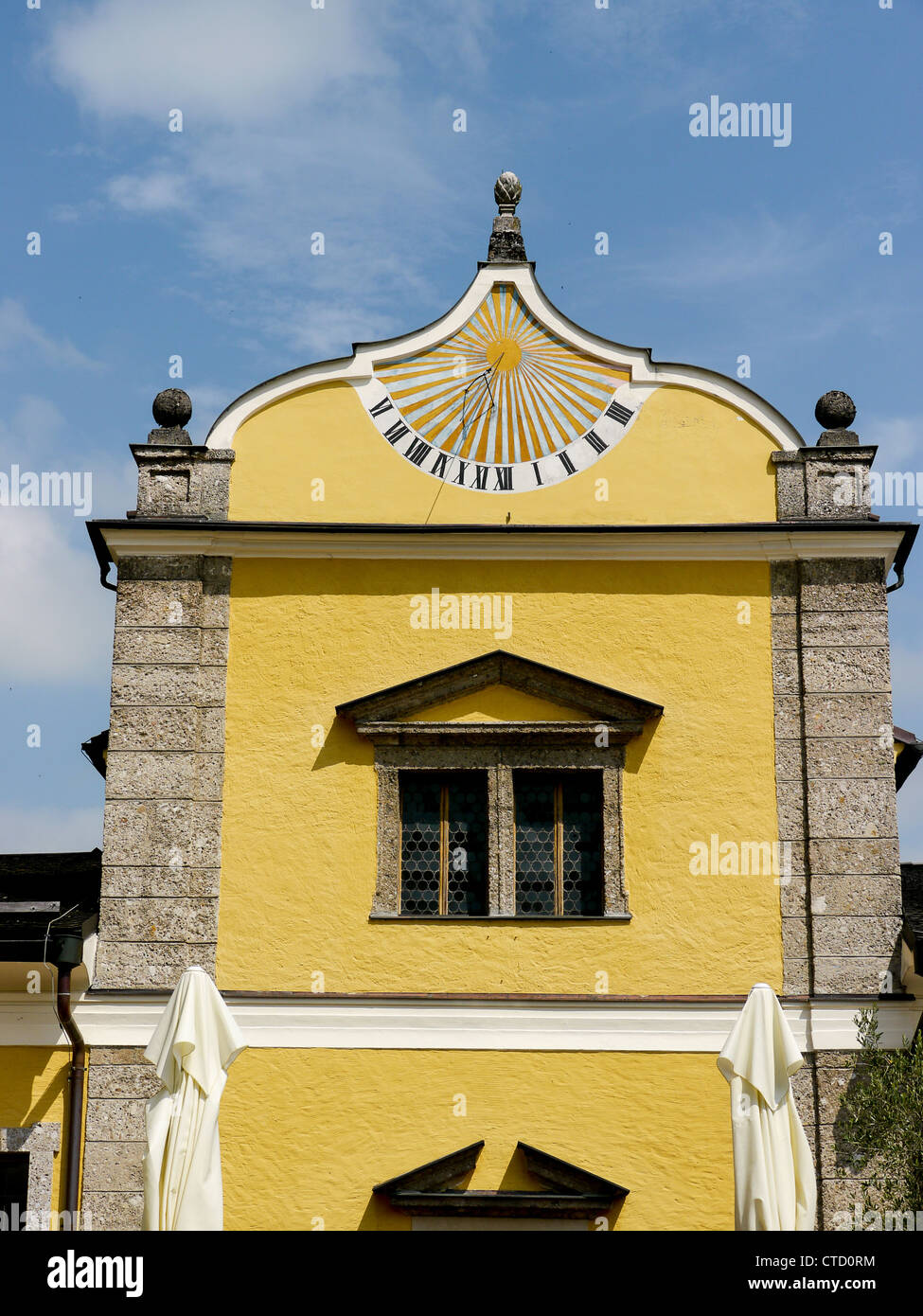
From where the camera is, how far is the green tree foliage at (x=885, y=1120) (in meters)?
12.6

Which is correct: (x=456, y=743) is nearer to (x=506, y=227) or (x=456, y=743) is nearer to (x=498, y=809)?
(x=498, y=809)

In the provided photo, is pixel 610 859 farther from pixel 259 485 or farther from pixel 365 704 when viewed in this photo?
pixel 259 485

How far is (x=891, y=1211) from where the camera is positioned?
12.7m

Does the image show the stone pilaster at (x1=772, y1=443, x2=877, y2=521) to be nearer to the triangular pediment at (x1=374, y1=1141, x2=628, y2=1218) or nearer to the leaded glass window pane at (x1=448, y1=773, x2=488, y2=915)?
the leaded glass window pane at (x1=448, y1=773, x2=488, y2=915)

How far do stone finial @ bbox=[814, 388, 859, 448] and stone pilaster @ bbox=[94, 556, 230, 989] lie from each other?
568cm

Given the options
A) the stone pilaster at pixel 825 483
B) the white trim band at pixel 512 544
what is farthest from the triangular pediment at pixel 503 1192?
the stone pilaster at pixel 825 483

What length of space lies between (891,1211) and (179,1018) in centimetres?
584

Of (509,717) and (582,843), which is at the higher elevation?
(509,717)

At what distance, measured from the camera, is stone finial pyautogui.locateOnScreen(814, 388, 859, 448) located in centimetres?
1501

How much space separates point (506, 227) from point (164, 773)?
623 cm

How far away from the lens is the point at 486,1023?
13.8 metres

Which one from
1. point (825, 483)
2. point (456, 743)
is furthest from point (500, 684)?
point (825, 483)

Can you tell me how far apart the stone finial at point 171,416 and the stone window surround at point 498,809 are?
353 centimetres
